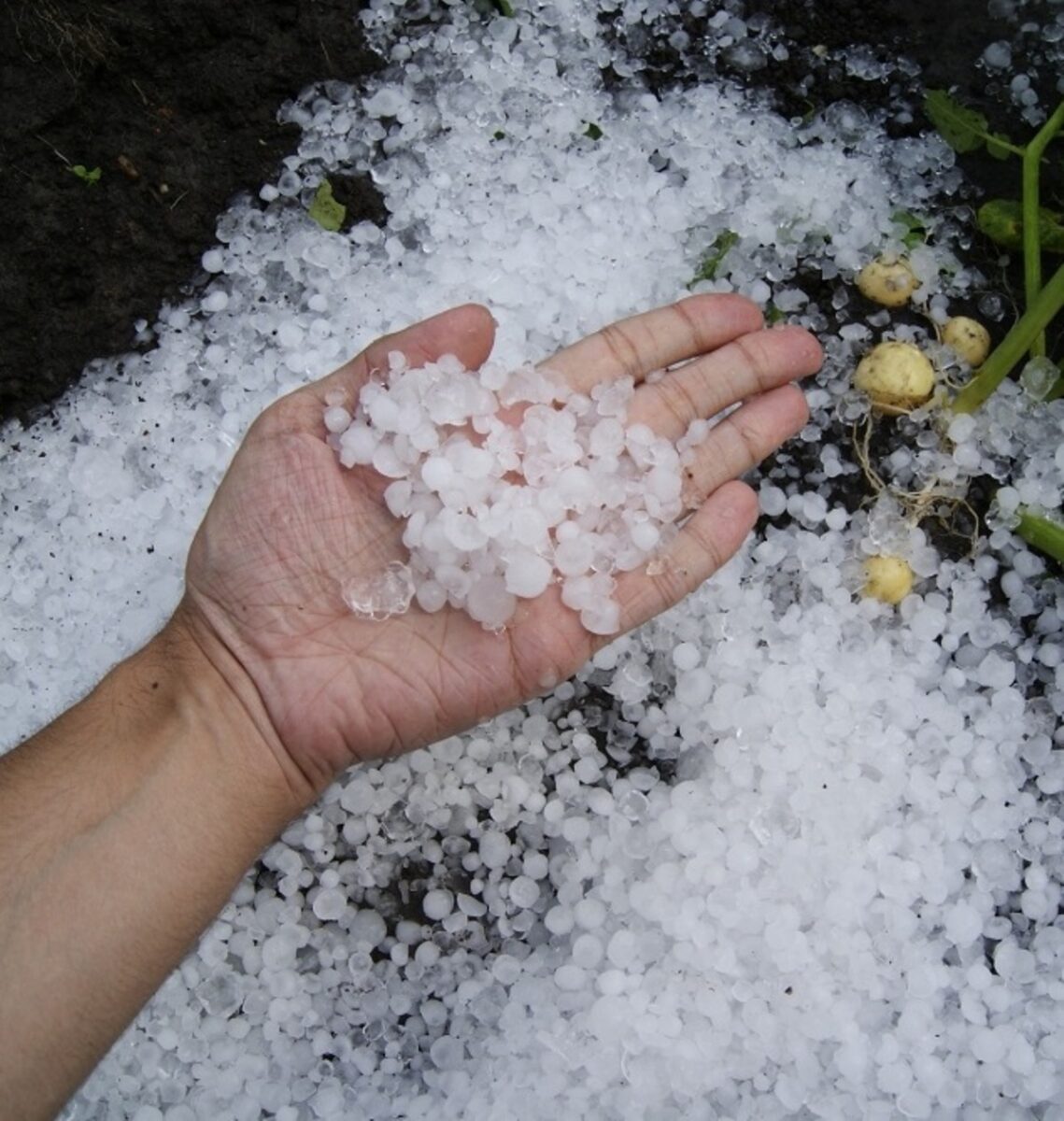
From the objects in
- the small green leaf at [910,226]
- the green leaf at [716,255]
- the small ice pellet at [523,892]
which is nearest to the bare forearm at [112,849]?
the small ice pellet at [523,892]

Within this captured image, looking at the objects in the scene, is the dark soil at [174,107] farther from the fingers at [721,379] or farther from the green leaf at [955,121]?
the fingers at [721,379]

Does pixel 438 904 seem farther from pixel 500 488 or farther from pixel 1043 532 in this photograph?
pixel 1043 532

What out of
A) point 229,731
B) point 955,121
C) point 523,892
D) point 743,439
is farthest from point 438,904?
point 955,121

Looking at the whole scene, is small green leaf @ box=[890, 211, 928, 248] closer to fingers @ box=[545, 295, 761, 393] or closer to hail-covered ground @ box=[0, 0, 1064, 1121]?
hail-covered ground @ box=[0, 0, 1064, 1121]

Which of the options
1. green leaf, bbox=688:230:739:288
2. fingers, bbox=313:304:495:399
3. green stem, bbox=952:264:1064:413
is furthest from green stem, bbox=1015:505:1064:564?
fingers, bbox=313:304:495:399

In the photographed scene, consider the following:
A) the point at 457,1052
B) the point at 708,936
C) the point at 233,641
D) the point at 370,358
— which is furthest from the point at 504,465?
the point at 457,1052

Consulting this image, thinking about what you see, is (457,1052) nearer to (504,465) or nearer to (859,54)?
(504,465)
